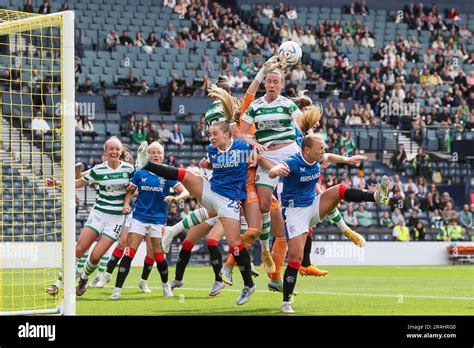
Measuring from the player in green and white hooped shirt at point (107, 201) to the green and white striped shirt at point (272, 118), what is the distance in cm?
215

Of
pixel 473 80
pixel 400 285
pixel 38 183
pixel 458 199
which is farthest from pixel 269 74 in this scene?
pixel 473 80

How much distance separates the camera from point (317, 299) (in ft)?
45.4

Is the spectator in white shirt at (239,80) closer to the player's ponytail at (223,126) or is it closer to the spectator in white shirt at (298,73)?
the spectator in white shirt at (298,73)

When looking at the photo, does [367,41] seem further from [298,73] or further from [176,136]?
[176,136]

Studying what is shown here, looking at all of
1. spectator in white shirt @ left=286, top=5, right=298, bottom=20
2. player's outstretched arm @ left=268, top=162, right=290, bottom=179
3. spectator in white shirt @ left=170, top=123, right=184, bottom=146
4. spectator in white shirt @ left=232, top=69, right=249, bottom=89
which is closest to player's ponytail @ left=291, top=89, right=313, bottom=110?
player's outstretched arm @ left=268, top=162, right=290, bottom=179

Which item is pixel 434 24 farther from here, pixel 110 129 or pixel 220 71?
pixel 110 129

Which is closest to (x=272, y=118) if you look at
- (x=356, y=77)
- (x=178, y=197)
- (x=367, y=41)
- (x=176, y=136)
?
(x=178, y=197)

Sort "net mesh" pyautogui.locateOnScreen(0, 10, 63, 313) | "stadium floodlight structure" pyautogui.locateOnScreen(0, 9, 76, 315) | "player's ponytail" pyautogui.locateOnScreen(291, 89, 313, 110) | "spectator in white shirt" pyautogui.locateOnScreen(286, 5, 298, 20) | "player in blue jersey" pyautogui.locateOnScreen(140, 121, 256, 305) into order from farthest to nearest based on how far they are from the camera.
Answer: "spectator in white shirt" pyautogui.locateOnScreen(286, 5, 298, 20) → "player's ponytail" pyautogui.locateOnScreen(291, 89, 313, 110) → "net mesh" pyautogui.locateOnScreen(0, 10, 63, 313) → "player in blue jersey" pyautogui.locateOnScreen(140, 121, 256, 305) → "stadium floodlight structure" pyautogui.locateOnScreen(0, 9, 76, 315)

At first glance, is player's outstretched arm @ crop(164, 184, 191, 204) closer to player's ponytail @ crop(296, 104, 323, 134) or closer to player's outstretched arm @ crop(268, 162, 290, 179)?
player's ponytail @ crop(296, 104, 323, 134)

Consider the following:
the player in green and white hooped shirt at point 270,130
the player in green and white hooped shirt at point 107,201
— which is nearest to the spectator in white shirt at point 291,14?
the player in green and white hooped shirt at point 107,201

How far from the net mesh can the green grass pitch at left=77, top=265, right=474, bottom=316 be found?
1009 millimetres

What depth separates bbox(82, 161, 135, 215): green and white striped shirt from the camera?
14.7m

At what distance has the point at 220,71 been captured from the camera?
1405 inches

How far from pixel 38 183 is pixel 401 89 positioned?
50.9ft
